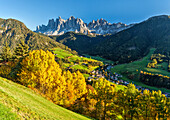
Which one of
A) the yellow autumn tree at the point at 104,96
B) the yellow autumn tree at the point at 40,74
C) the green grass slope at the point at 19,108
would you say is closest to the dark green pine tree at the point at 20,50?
the yellow autumn tree at the point at 40,74

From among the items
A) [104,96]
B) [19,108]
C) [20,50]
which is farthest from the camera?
[20,50]

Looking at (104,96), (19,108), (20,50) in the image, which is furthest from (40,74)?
(20,50)

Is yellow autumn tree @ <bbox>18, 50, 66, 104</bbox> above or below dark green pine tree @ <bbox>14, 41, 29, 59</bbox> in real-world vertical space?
below

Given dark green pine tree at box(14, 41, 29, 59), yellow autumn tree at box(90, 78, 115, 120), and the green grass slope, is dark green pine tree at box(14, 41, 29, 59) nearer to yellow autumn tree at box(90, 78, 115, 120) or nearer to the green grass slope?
the green grass slope

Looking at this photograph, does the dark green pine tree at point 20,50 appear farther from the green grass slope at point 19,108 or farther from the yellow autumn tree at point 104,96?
the yellow autumn tree at point 104,96

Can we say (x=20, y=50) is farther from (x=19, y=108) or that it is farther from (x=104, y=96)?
(x=19, y=108)

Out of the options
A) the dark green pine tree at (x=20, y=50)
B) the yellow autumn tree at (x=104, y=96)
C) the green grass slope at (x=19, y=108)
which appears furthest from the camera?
the dark green pine tree at (x=20, y=50)

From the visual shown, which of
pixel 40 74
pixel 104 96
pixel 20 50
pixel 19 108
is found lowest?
pixel 104 96

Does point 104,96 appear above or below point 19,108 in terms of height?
below

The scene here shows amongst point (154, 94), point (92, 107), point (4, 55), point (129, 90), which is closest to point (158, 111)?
point (154, 94)

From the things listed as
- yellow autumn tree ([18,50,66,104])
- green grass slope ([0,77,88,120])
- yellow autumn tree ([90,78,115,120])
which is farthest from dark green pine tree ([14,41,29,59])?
yellow autumn tree ([90,78,115,120])

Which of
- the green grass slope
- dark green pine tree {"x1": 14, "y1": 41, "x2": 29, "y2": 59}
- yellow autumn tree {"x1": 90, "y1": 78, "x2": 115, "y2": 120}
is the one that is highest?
dark green pine tree {"x1": 14, "y1": 41, "x2": 29, "y2": 59}

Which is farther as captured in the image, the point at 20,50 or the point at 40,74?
the point at 20,50

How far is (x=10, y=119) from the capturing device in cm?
752
